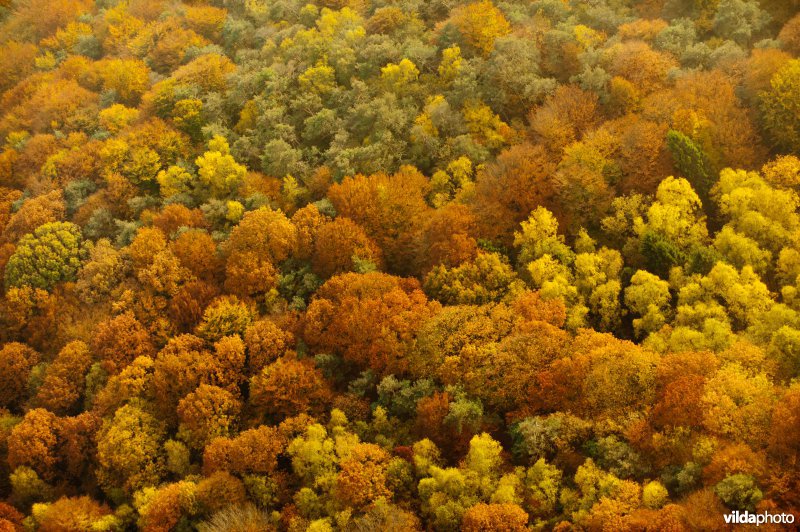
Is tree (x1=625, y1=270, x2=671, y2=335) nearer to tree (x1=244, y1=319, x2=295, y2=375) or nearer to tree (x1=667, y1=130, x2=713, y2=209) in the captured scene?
tree (x1=667, y1=130, x2=713, y2=209)

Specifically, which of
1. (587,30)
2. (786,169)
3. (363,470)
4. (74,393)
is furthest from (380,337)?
(587,30)

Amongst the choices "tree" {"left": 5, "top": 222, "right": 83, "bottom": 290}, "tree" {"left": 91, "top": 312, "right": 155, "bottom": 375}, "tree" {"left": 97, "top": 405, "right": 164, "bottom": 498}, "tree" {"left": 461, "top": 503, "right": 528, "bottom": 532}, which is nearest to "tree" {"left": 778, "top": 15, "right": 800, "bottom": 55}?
"tree" {"left": 461, "top": 503, "right": 528, "bottom": 532}

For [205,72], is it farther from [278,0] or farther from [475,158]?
[475,158]

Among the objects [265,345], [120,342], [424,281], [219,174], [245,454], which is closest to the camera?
[245,454]

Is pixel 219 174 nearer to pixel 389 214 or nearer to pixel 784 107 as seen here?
pixel 389 214

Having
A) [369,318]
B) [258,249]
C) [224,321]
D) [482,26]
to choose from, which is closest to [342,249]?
[258,249]

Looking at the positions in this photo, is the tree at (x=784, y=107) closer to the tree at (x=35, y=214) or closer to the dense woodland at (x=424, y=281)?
the dense woodland at (x=424, y=281)

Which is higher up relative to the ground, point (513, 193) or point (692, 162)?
point (692, 162)
